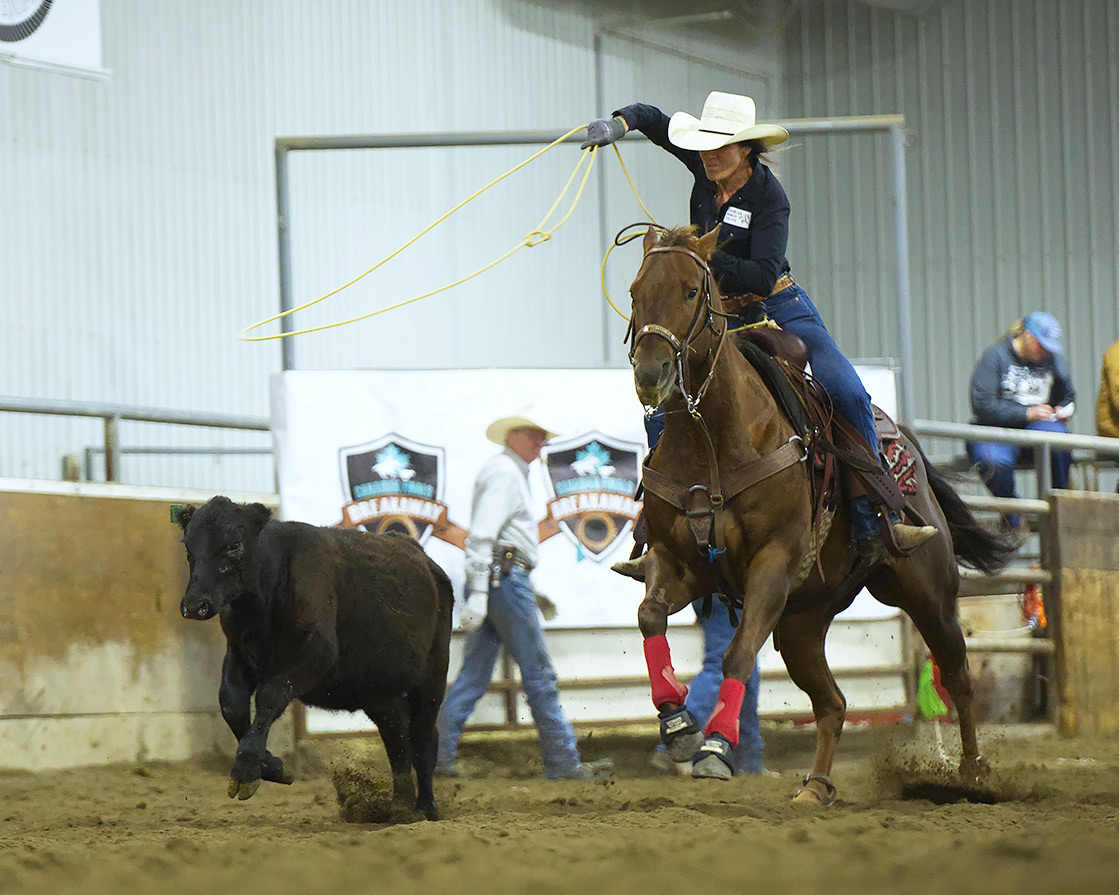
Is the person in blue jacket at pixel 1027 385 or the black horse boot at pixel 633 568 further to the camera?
the person in blue jacket at pixel 1027 385

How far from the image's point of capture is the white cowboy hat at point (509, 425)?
8.13 meters

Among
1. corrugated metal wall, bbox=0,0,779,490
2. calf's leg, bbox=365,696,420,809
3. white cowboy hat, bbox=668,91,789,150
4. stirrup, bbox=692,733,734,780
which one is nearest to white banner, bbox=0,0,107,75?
corrugated metal wall, bbox=0,0,779,490

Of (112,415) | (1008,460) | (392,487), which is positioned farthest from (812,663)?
(1008,460)

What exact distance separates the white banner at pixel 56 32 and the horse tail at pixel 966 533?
19.4 feet

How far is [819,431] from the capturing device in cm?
581

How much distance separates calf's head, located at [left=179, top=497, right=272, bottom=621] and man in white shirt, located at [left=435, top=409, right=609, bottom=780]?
2649 mm

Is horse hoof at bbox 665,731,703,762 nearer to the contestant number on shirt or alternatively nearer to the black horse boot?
the black horse boot

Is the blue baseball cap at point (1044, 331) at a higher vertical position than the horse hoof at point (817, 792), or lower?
higher

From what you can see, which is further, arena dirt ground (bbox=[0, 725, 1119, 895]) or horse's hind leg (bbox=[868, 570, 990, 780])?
horse's hind leg (bbox=[868, 570, 990, 780])

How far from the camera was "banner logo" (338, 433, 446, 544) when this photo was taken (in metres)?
8.09

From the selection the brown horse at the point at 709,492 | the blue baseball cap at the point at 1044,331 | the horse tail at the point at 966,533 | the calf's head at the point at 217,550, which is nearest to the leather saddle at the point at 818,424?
A: the brown horse at the point at 709,492

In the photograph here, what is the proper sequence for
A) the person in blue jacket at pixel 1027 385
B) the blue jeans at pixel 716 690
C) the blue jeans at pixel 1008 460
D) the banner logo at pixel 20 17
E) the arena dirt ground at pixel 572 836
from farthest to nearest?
the person in blue jacket at pixel 1027 385 → the blue jeans at pixel 1008 460 → the banner logo at pixel 20 17 → the blue jeans at pixel 716 690 → the arena dirt ground at pixel 572 836

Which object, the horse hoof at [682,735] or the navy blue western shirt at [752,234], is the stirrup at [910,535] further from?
the horse hoof at [682,735]

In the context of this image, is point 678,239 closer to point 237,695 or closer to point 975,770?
point 237,695
